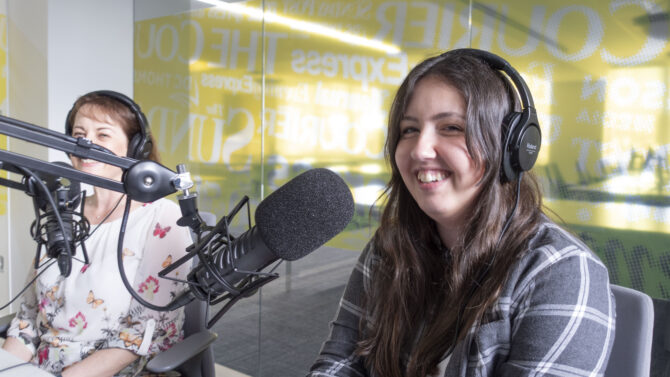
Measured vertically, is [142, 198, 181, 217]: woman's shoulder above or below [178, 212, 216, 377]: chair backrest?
above

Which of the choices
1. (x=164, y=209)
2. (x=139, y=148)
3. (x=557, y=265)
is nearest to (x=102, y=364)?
(x=164, y=209)

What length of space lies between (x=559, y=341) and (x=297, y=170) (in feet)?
6.76

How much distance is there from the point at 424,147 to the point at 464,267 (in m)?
0.25

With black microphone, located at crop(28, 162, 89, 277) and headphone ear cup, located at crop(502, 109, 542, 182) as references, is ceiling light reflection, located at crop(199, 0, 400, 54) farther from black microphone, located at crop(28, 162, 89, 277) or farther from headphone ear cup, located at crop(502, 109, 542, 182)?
black microphone, located at crop(28, 162, 89, 277)

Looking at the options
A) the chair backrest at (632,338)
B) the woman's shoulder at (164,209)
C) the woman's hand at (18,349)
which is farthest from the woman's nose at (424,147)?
the woman's hand at (18,349)

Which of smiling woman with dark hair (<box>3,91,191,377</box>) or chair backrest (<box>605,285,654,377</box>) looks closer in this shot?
chair backrest (<box>605,285,654,377</box>)

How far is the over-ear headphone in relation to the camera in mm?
960

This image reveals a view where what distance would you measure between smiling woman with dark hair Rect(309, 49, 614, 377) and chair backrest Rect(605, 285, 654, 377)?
0.11m

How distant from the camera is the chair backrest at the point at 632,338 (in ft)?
3.03

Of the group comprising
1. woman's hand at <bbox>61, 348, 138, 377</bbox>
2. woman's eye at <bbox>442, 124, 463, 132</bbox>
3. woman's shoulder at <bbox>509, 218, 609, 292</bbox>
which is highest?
woman's eye at <bbox>442, 124, 463, 132</bbox>

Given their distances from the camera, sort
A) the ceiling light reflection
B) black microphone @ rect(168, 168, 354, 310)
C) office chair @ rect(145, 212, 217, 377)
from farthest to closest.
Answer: the ceiling light reflection, office chair @ rect(145, 212, 217, 377), black microphone @ rect(168, 168, 354, 310)

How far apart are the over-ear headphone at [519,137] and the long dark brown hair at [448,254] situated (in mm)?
17

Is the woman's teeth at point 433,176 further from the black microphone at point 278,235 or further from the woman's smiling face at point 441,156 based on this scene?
the black microphone at point 278,235

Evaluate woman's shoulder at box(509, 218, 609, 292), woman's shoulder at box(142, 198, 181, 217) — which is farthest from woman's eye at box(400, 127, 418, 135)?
woman's shoulder at box(142, 198, 181, 217)
